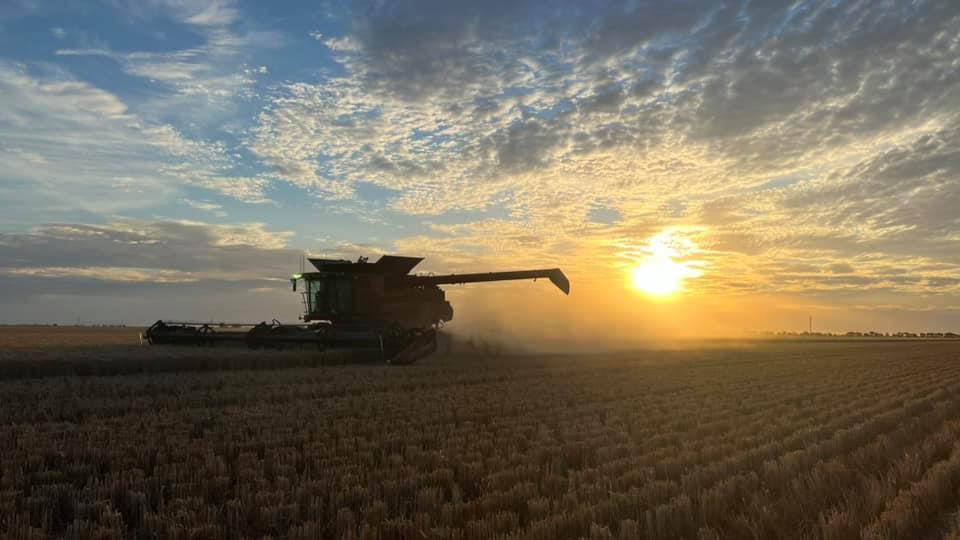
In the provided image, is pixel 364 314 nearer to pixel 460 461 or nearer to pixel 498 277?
pixel 498 277

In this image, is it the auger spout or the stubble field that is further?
the auger spout

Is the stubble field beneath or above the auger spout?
beneath

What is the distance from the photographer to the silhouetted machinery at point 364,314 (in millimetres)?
24719

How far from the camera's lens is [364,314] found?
28.4 metres

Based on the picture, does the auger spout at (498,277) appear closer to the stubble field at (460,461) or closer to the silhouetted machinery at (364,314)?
the silhouetted machinery at (364,314)

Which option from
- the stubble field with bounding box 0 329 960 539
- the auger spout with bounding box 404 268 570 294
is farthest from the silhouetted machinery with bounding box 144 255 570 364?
the stubble field with bounding box 0 329 960 539

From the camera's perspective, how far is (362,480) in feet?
25.3

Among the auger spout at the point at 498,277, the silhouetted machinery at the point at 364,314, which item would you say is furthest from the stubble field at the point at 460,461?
the auger spout at the point at 498,277

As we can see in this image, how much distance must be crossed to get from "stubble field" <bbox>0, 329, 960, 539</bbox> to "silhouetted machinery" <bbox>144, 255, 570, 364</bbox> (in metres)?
7.13

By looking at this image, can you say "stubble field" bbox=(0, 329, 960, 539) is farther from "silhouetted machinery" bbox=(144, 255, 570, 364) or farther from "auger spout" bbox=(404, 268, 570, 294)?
"auger spout" bbox=(404, 268, 570, 294)

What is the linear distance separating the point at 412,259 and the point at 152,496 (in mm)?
23028

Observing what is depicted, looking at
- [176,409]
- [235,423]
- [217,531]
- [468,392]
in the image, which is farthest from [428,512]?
[468,392]

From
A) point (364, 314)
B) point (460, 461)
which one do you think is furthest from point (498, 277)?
point (460, 461)

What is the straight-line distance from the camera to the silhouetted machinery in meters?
24.7
